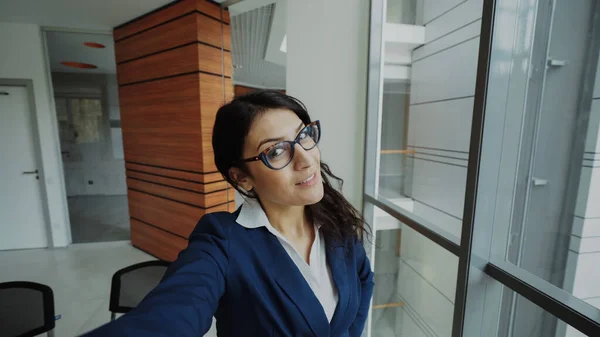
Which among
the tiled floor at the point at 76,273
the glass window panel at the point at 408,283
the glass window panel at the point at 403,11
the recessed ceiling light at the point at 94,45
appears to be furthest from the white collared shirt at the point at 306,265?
the recessed ceiling light at the point at 94,45

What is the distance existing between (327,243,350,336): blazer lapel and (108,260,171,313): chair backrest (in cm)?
105

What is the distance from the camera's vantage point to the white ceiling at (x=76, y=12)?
3.04 meters

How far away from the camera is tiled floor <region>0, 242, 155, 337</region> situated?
2637 mm

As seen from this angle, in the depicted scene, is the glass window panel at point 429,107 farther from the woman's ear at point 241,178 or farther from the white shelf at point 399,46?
the woman's ear at point 241,178

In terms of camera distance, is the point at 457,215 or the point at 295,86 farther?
the point at 295,86

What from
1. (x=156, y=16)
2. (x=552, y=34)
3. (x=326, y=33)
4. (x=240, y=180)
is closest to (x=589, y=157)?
(x=552, y=34)

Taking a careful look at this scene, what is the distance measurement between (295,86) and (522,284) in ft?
6.20

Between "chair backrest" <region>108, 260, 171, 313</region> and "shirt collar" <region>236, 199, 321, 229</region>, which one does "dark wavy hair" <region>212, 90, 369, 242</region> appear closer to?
"shirt collar" <region>236, 199, 321, 229</region>

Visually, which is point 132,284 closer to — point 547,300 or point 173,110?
point 547,300

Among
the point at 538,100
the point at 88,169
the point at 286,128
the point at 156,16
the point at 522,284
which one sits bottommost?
the point at 88,169

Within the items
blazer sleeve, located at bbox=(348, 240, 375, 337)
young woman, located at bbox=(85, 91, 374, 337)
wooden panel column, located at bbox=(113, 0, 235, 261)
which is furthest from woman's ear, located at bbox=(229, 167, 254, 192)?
wooden panel column, located at bbox=(113, 0, 235, 261)

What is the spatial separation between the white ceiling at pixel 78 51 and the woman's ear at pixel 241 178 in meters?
4.25

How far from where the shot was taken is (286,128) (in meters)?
0.92

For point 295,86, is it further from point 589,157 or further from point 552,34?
point 589,157
